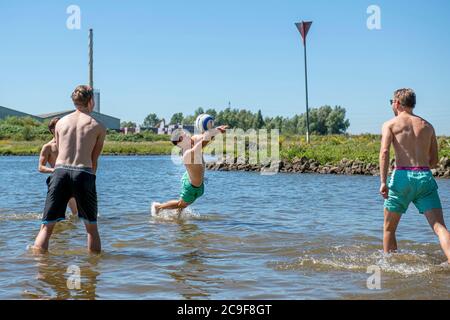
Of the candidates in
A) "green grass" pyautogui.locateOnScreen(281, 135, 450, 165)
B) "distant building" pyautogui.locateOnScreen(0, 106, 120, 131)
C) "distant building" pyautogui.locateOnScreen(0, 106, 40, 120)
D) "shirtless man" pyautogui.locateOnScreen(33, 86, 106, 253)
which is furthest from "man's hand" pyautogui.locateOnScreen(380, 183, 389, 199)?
"distant building" pyautogui.locateOnScreen(0, 106, 40, 120)

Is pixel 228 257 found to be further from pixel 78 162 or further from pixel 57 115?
pixel 57 115

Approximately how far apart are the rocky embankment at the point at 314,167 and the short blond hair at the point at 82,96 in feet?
67.3

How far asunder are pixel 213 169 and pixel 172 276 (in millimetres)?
31485

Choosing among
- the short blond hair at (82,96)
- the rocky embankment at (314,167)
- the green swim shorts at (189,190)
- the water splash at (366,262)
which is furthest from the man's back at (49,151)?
the rocky embankment at (314,167)

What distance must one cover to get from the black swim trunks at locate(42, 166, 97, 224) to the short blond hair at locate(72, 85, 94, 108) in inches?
30.6

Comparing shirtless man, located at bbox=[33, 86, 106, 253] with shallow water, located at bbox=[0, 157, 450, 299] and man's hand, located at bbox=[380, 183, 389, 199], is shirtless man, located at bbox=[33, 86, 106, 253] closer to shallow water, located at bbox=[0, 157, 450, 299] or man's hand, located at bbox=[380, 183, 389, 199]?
shallow water, located at bbox=[0, 157, 450, 299]

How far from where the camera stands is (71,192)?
7227mm

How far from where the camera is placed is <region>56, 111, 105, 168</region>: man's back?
7188 mm

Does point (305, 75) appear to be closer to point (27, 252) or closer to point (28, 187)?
point (28, 187)

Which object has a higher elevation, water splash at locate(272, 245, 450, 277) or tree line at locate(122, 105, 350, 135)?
tree line at locate(122, 105, 350, 135)

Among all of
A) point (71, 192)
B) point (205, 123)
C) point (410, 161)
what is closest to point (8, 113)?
point (205, 123)

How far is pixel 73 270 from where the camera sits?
23.1ft

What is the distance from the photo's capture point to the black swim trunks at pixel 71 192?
7.15 metres
